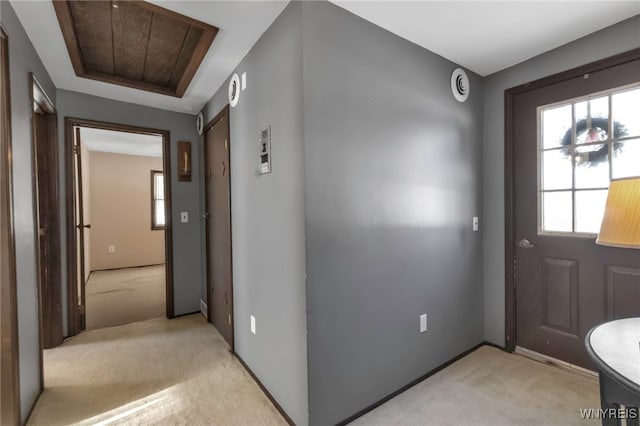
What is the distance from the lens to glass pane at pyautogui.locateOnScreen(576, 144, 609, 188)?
6.23 ft

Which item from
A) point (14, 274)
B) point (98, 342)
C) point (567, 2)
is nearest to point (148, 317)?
point (98, 342)

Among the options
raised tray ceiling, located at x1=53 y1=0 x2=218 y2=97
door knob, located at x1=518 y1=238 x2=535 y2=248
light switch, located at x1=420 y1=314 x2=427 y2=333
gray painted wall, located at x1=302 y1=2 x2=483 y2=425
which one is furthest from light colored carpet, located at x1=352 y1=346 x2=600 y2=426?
raised tray ceiling, located at x1=53 y1=0 x2=218 y2=97

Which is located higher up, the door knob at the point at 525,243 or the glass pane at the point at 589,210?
the glass pane at the point at 589,210

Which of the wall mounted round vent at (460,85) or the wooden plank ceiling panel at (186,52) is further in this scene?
the wall mounted round vent at (460,85)

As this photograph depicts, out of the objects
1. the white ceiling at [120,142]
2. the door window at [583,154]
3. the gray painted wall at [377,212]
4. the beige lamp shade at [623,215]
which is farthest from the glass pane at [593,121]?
the white ceiling at [120,142]

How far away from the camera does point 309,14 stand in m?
1.45

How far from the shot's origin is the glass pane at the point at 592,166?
6.23ft

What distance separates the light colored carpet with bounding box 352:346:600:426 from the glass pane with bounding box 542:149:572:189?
1364 millimetres

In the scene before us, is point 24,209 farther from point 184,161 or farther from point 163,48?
point 184,161

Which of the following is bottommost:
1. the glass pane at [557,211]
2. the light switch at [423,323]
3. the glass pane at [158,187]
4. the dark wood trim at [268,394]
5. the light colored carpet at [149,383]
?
the light colored carpet at [149,383]

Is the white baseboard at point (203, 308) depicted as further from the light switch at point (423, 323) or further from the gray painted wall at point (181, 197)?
the light switch at point (423, 323)

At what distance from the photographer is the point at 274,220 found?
1.71 meters

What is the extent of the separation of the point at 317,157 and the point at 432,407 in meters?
1.63

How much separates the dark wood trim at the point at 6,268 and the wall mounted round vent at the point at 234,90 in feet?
4.02
